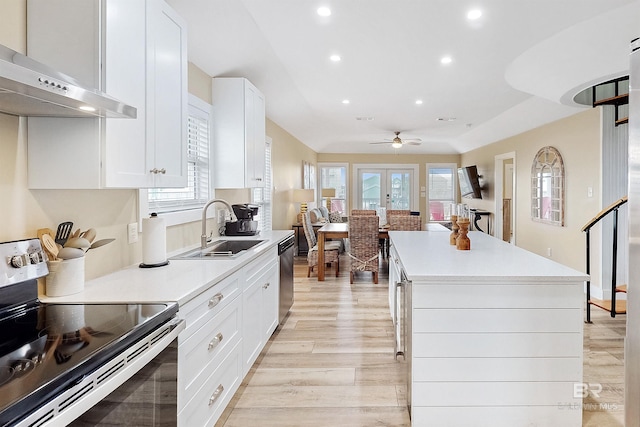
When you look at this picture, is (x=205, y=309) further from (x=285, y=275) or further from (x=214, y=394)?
(x=285, y=275)

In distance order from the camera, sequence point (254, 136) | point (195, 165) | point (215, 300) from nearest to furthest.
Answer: point (215, 300) → point (195, 165) → point (254, 136)

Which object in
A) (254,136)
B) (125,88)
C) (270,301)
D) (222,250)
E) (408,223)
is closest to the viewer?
(125,88)

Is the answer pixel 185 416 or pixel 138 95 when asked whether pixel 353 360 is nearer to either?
pixel 185 416

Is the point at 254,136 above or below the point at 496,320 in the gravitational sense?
above

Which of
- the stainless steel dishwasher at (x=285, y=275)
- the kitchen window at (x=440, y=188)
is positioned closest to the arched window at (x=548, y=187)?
the stainless steel dishwasher at (x=285, y=275)

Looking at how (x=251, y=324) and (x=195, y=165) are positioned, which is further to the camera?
(x=195, y=165)

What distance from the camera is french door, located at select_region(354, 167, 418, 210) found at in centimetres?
1112

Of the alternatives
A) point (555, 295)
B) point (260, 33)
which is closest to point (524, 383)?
point (555, 295)

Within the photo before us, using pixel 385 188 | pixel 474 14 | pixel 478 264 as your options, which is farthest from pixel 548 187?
pixel 385 188

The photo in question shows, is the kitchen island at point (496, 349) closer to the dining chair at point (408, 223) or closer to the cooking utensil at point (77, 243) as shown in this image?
the cooking utensil at point (77, 243)

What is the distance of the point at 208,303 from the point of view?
1.82m

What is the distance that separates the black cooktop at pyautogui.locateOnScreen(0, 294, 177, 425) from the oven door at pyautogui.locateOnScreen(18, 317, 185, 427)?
27 mm

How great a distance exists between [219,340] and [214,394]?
10.2 inches

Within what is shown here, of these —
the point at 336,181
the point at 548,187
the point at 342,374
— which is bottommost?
the point at 342,374
